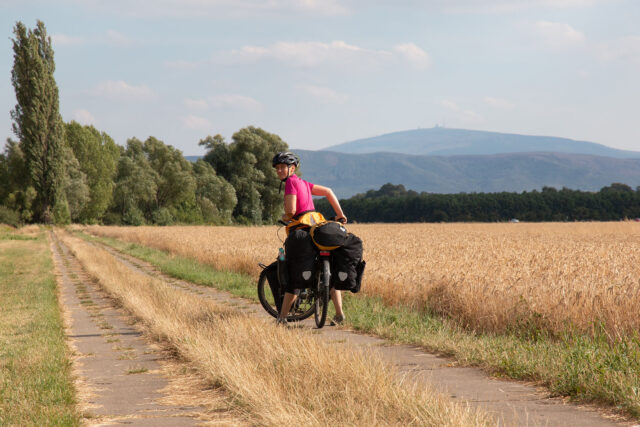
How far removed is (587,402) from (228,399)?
9.17 ft

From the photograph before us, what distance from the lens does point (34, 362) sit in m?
6.59

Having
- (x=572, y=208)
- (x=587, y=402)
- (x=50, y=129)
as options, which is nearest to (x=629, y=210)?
(x=572, y=208)

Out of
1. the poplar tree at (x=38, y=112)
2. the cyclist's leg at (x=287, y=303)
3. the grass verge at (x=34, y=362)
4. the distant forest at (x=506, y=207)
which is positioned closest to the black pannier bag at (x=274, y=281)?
the cyclist's leg at (x=287, y=303)

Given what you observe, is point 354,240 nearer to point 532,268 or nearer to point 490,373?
point 490,373

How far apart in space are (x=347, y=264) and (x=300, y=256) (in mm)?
631

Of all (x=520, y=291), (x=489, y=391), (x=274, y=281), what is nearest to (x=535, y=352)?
(x=489, y=391)

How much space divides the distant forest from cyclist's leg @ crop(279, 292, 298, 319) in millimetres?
105220

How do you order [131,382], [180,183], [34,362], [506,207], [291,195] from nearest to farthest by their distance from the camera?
[131,382], [34,362], [291,195], [180,183], [506,207]

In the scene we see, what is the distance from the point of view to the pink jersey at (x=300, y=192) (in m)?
7.93

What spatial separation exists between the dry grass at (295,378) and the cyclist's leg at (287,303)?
1.79 feet

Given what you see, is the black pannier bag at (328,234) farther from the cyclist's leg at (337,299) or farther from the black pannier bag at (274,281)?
the black pannier bag at (274,281)

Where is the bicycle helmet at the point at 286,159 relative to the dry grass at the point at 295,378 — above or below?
above

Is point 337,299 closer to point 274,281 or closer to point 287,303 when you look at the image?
point 287,303

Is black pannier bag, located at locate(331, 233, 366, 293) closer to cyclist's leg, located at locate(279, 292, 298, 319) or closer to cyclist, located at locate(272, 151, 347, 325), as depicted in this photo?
cyclist, located at locate(272, 151, 347, 325)
